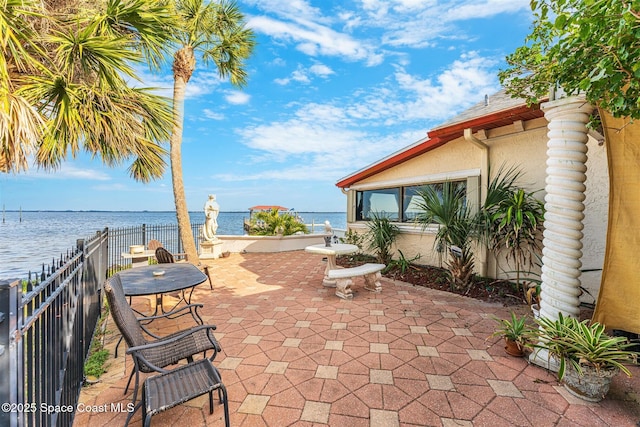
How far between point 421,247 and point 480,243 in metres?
1.67

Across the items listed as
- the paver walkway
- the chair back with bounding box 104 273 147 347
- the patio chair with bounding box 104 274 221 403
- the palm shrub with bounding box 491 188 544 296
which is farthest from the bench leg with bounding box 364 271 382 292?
the chair back with bounding box 104 273 147 347

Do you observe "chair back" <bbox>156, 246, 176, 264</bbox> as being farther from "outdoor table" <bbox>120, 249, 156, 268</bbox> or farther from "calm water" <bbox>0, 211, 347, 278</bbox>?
"outdoor table" <bbox>120, 249, 156, 268</bbox>

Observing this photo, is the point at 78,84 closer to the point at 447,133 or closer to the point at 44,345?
the point at 44,345

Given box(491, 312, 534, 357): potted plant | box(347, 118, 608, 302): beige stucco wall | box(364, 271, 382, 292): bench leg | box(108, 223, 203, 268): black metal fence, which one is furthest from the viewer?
box(108, 223, 203, 268): black metal fence

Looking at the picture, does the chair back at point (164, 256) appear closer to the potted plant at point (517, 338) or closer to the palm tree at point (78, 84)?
the palm tree at point (78, 84)

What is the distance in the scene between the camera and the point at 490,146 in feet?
19.3

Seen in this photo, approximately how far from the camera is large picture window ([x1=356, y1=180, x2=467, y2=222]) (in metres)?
7.47

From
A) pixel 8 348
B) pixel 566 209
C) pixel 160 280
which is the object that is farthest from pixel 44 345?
pixel 566 209

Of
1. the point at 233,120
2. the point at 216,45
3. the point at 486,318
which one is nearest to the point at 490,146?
the point at 486,318

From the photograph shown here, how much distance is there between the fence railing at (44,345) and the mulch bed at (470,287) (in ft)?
18.7

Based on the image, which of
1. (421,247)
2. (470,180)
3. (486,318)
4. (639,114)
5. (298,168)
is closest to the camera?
(639,114)

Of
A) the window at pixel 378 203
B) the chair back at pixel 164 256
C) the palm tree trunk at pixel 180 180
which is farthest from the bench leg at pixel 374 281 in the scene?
the palm tree trunk at pixel 180 180

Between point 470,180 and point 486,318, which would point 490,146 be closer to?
point 470,180

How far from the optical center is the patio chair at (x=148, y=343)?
6.65 feet
